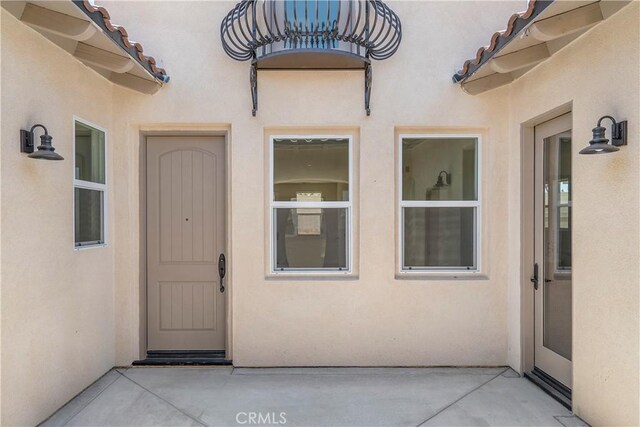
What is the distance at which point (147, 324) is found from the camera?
4430mm

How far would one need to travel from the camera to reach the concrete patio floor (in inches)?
127

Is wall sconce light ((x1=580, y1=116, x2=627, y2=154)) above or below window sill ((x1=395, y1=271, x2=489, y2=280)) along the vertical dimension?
above

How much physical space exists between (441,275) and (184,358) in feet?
9.89

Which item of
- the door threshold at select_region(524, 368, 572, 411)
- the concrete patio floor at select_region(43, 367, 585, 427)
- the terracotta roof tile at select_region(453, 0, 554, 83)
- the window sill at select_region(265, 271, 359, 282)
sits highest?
the terracotta roof tile at select_region(453, 0, 554, 83)

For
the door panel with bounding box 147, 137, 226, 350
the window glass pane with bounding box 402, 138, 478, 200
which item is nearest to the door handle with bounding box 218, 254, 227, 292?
the door panel with bounding box 147, 137, 226, 350

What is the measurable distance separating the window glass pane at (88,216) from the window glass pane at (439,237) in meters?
3.29

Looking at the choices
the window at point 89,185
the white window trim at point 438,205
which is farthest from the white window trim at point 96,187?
the white window trim at point 438,205

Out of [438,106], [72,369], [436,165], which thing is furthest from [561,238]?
[72,369]

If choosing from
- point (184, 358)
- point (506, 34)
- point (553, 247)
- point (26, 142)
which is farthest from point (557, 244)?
point (26, 142)

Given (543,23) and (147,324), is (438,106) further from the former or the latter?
(147,324)

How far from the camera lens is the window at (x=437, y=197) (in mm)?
4320

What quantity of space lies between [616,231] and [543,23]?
1614 mm

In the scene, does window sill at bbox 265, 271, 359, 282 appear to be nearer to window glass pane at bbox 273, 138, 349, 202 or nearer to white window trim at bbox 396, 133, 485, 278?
white window trim at bbox 396, 133, 485, 278

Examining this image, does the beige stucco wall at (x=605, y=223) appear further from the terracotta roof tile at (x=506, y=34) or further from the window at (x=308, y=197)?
the window at (x=308, y=197)
